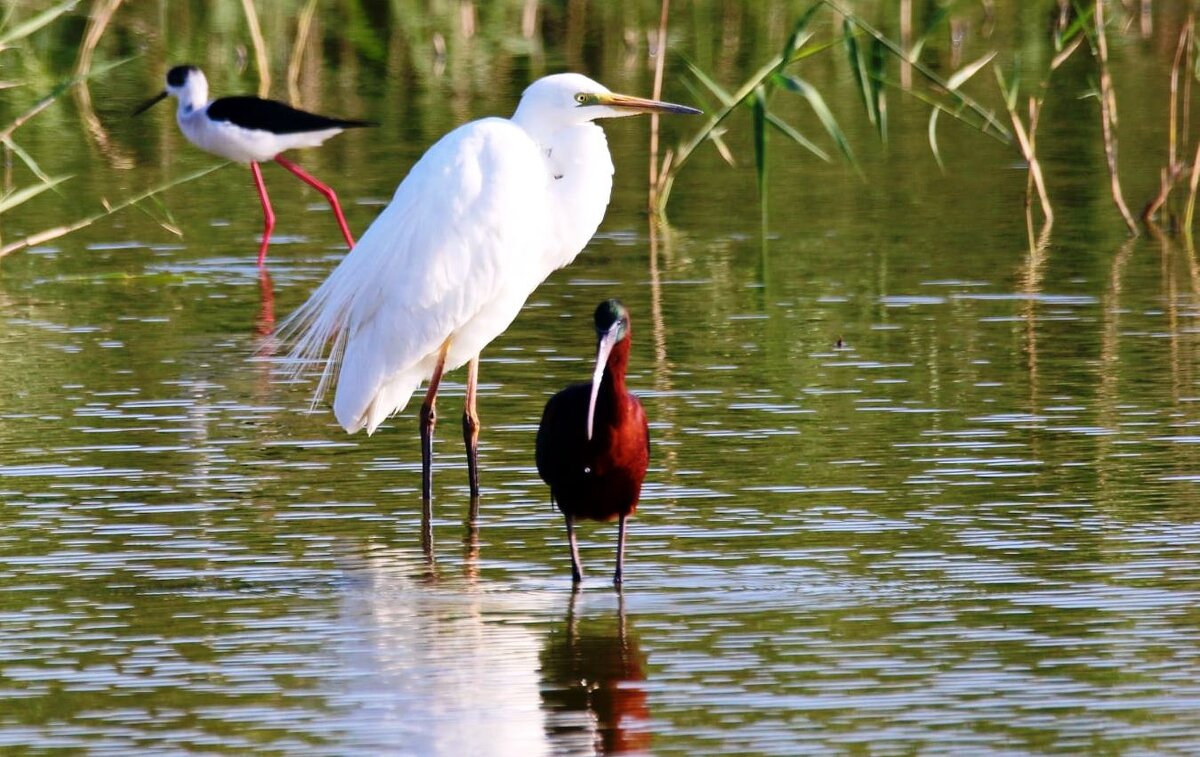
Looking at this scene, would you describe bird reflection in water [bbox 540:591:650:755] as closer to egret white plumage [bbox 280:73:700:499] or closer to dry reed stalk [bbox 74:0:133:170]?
egret white plumage [bbox 280:73:700:499]

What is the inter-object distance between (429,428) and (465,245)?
0.78 meters

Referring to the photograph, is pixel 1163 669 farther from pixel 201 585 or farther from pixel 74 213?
pixel 74 213

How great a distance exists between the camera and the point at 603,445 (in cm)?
722

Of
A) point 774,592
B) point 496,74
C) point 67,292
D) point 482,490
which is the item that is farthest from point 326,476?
point 496,74

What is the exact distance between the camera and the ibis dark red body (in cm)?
721

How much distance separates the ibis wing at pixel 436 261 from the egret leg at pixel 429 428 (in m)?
0.06

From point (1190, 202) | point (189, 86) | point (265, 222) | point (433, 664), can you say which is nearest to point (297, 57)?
point (189, 86)

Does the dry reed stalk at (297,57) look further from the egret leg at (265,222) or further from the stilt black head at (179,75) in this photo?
the egret leg at (265,222)

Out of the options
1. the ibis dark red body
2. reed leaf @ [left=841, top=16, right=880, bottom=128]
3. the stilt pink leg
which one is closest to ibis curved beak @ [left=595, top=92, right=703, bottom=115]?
the ibis dark red body

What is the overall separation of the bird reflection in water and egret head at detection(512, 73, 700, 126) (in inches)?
92.2

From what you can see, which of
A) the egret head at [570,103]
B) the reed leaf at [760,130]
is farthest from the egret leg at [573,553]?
the reed leaf at [760,130]

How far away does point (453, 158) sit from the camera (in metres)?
8.52

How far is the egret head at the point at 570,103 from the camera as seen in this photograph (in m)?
8.70

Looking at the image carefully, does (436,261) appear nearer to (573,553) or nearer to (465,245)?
(465,245)
